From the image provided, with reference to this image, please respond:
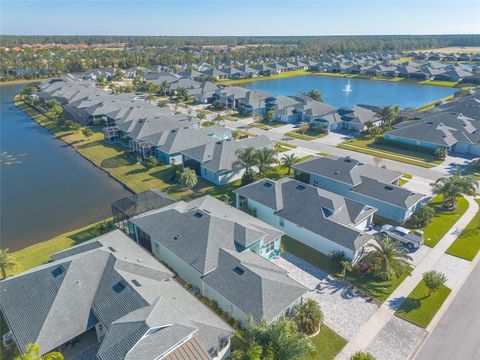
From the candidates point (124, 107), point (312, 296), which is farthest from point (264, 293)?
point (124, 107)

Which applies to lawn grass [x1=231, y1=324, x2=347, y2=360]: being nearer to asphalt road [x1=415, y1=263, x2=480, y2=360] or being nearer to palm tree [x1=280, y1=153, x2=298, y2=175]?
asphalt road [x1=415, y1=263, x2=480, y2=360]

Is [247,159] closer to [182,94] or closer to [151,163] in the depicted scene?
[151,163]

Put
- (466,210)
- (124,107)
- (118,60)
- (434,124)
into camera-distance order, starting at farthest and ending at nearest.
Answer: (118,60) < (124,107) < (434,124) < (466,210)

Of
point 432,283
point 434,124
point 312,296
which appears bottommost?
point 312,296

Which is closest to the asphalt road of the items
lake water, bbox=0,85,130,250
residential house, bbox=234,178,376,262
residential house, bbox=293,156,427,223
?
residential house, bbox=234,178,376,262

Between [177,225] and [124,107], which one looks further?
[124,107]

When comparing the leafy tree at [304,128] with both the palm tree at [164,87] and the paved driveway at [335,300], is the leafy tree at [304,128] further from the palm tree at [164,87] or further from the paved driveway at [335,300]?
the palm tree at [164,87]

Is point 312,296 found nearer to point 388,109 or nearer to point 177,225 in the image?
point 177,225

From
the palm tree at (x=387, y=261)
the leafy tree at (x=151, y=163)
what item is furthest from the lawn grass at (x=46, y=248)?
the palm tree at (x=387, y=261)
